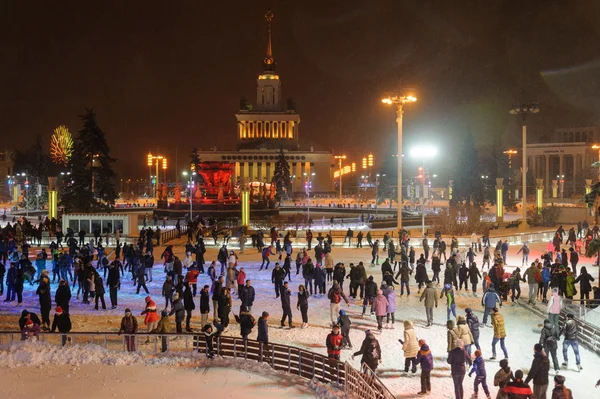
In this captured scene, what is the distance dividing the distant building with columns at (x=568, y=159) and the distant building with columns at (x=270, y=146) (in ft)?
120

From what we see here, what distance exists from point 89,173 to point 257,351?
42270mm

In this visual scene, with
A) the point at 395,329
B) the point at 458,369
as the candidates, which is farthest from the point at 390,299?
the point at 458,369

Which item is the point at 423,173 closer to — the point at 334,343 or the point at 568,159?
the point at 334,343

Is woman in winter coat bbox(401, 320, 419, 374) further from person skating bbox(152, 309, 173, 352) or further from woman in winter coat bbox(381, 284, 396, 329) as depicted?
person skating bbox(152, 309, 173, 352)

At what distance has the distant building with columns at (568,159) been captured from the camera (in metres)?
93.6

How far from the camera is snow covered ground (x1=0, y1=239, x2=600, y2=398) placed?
10344mm

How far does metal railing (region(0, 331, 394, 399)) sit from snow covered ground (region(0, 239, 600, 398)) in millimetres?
1067

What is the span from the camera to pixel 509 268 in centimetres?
2305

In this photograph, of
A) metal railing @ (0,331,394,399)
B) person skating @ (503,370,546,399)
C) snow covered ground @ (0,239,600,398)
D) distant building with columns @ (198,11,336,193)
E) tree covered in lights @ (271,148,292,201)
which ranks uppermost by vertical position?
distant building with columns @ (198,11,336,193)

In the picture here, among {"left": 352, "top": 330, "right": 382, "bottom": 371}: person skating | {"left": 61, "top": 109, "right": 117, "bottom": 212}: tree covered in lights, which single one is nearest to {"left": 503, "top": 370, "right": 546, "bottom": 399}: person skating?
{"left": 352, "top": 330, "right": 382, "bottom": 371}: person skating

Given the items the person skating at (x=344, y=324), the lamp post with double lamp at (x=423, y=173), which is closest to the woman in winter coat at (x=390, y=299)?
the person skating at (x=344, y=324)

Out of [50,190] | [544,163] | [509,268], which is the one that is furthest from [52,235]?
[544,163]

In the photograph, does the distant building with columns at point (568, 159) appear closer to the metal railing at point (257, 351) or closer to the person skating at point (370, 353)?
the person skating at point (370, 353)

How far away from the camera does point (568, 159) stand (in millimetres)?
109250
